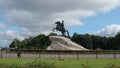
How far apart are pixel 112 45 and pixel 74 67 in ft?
297

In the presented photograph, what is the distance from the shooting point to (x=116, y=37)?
370 feet

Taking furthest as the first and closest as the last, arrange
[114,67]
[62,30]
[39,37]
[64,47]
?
[39,37] < [62,30] < [64,47] < [114,67]

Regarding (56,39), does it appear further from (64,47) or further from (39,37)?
(39,37)

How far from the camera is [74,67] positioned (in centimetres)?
2281

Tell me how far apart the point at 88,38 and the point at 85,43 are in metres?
3.04

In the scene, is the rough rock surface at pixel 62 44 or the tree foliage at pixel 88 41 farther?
the tree foliage at pixel 88 41

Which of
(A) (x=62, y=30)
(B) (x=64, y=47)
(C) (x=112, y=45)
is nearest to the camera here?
(B) (x=64, y=47)

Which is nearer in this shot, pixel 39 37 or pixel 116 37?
pixel 116 37

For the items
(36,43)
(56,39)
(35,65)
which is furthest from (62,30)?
(36,43)

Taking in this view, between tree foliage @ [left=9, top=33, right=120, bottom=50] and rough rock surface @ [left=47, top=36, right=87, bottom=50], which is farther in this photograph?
tree foliage @ [left=9, top=33, right=120, bottom=50]

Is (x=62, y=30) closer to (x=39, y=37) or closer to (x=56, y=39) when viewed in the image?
(x=56, y=39)

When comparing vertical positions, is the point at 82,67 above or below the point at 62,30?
below

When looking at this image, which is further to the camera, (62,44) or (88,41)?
(88,41)

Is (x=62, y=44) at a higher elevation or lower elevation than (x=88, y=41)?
lower
